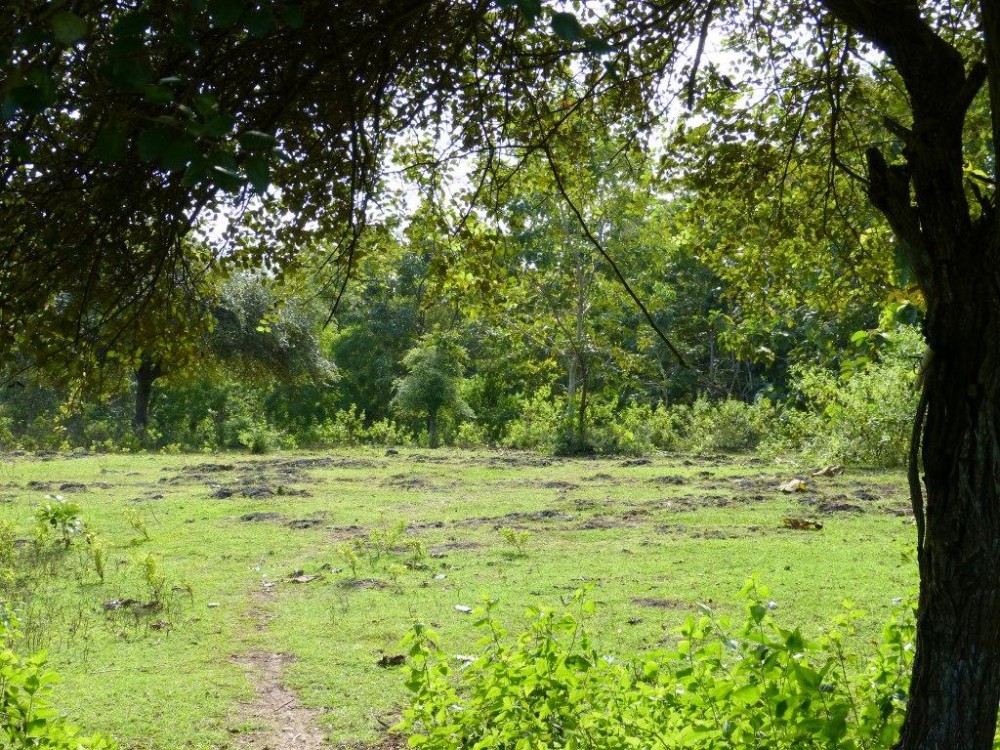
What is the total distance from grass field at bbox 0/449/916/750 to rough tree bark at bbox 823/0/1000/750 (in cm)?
145

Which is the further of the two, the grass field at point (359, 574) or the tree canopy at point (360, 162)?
the grass field at point (359, 574)

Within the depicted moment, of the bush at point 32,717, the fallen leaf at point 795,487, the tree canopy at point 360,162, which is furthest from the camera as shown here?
the fallen leaf at point 795,487

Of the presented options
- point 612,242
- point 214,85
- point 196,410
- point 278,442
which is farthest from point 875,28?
point 196,410

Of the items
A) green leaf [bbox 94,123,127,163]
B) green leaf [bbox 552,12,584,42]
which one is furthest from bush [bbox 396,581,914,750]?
green leaf [bbox 94,123,127,163]

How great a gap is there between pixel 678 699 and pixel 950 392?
1258 mm

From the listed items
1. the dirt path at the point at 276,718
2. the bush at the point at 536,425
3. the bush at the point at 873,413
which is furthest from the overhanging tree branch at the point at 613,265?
the bush at the point at 536,425

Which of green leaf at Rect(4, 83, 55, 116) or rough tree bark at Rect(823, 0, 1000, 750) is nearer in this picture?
green leaf at Rect(4, 83, 55, 116)

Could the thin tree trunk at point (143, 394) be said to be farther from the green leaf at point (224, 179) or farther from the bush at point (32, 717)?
the green leaf at point (224, 179)

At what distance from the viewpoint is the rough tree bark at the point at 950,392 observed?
233 cm

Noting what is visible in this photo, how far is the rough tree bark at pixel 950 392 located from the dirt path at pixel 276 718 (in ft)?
10.4

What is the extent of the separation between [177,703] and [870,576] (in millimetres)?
5309

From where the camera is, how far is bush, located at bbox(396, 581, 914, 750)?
2668 mm

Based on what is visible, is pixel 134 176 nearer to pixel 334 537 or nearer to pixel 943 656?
pixel 943 656

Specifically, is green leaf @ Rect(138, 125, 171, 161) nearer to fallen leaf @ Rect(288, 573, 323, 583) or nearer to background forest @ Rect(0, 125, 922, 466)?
background forest @ Rect(0, 125, 922, 466)
